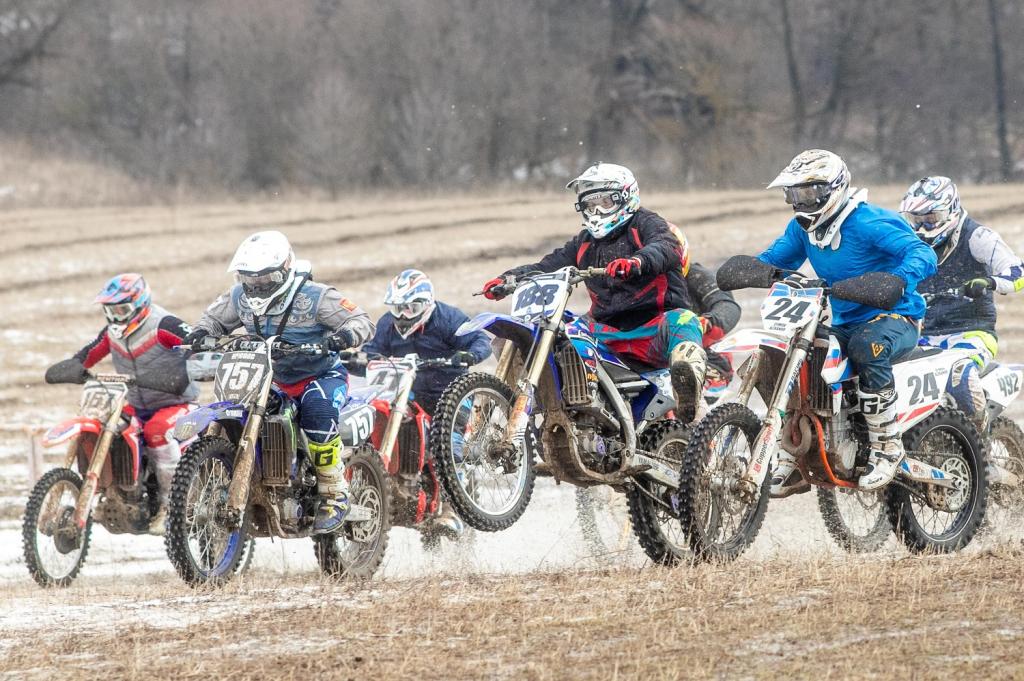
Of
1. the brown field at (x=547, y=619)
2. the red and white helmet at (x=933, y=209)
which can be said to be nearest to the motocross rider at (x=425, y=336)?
the brown field at (x=547, y=619)

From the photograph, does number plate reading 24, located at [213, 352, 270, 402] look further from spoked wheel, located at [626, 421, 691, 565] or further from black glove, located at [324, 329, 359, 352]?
spoked wheel, located at [626, 421, 691, 565]

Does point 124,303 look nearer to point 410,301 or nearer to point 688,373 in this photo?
point 410,301

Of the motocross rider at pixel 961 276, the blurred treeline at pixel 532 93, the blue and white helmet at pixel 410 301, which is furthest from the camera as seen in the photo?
the blurred treeline at pixel 532 93

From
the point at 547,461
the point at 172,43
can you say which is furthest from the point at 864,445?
the point at 172,43

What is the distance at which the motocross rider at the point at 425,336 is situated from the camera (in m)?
12.0

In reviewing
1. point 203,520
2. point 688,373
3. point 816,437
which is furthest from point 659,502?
point 203,520

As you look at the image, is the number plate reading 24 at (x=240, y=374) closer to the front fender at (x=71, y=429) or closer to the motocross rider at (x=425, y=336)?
the front fender at (x=71, y=429)

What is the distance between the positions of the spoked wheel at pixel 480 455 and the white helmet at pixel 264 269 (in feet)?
5.46

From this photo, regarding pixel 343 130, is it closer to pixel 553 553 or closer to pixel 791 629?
pixel 553 553

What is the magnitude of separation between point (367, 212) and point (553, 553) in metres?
25.2

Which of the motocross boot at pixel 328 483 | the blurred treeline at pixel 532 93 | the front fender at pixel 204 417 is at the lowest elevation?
the motocross boot at pixel 328 483

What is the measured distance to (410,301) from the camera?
39.6 ft

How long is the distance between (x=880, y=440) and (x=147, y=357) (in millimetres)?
5892

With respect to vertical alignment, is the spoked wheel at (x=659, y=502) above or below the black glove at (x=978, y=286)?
below
